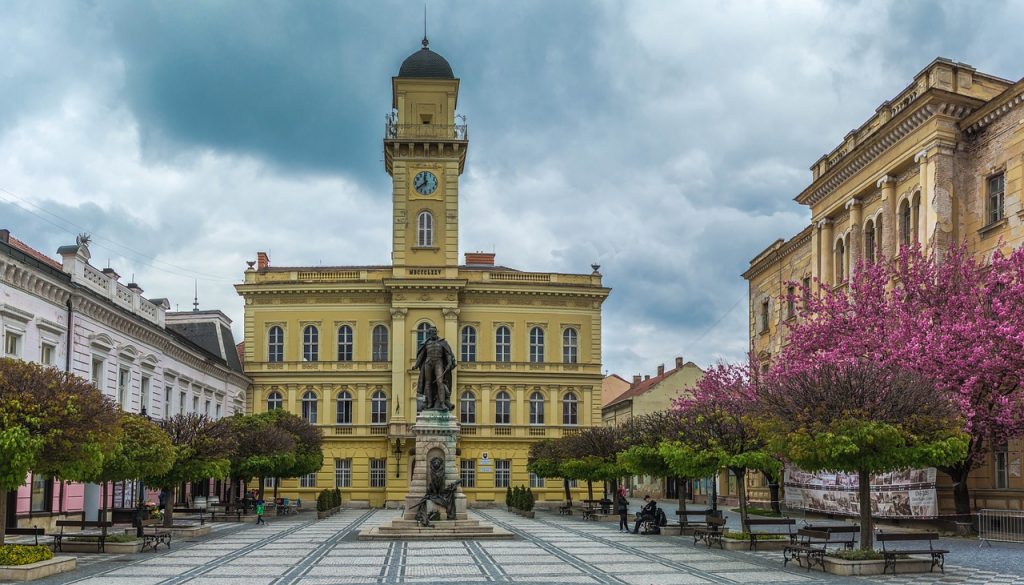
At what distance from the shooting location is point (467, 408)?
64750mm

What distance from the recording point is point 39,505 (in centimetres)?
3397

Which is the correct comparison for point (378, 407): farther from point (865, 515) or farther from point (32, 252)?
point (865, 515)

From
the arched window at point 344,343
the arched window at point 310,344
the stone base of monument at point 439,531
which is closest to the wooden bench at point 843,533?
the stone base of monument at point 439,531

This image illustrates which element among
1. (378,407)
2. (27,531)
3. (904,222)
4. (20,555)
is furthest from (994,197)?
(378,407)

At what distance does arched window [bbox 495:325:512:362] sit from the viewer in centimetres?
6538

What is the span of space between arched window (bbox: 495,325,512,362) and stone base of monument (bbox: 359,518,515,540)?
33.5 metres

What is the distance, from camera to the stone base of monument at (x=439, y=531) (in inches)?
1211

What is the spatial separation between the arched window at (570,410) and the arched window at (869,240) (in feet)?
91.3

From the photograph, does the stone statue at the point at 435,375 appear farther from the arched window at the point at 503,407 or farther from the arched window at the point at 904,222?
the arched window at the point at 503,407

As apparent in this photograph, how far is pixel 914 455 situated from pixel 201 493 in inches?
1678

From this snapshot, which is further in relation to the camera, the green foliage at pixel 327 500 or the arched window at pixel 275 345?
the arched window at pixel 275 345

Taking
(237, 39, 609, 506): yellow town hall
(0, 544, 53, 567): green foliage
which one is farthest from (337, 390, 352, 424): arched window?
(0, 544, 53, 567): green foliage

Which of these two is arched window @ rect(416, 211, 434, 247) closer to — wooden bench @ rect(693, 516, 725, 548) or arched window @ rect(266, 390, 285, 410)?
arched window @ rect(266, 390, 285, 410)

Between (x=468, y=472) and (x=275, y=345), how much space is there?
1373 centimetres
